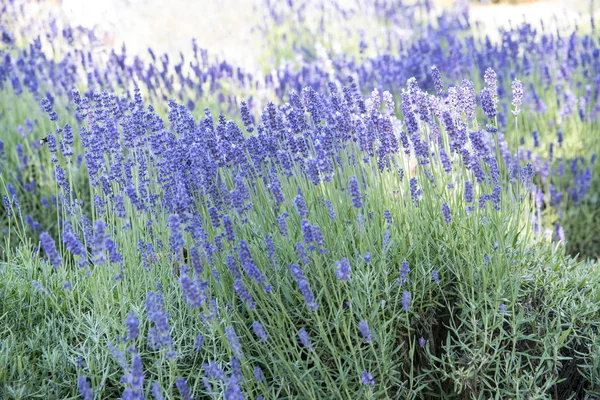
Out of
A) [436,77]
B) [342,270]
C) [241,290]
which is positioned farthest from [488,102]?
[241,290]

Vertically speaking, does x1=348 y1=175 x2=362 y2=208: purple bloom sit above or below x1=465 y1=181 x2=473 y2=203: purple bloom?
above

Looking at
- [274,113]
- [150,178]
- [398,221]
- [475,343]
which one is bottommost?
[475,343]

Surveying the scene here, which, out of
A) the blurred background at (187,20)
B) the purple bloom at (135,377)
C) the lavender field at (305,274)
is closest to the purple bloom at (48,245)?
the lavender field at (305,274)

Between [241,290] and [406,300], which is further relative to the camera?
[406,300]

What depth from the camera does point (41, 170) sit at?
4480 millimetres

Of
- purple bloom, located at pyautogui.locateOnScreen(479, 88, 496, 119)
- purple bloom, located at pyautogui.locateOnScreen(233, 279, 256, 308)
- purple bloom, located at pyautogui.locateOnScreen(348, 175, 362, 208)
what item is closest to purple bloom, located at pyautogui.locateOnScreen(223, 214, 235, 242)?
purple bloom, located at pyautogui.locateOnScreen(233, 279, 256, 308)

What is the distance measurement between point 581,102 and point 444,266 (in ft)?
9.66

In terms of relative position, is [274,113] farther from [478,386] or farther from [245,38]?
[245,38]

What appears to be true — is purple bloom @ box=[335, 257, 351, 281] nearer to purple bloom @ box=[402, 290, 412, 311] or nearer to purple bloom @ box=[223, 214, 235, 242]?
purple bloom @ box=[402, 290, 412, 311]

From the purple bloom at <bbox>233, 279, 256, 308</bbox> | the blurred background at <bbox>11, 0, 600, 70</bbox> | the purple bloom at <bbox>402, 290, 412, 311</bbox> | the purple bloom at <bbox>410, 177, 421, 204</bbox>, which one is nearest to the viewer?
the purple bloom at <bbox>233, 279, 256, 308</bbox>

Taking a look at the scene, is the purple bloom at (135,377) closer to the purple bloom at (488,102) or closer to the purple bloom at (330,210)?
the purple bloom at (330,210)

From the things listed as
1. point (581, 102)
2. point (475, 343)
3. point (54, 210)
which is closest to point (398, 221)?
point (475, 343)

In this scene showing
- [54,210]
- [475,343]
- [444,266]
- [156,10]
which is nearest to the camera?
[475,343]

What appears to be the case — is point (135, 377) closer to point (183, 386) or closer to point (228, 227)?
point (183, 386)
